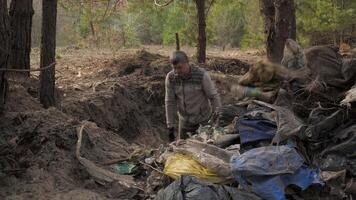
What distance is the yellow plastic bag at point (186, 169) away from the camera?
217 inches

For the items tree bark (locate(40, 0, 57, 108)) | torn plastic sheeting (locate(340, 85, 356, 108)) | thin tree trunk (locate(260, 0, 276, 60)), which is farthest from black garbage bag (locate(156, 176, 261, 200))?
thin tree trunk (locate(260, 0, 276, 60))

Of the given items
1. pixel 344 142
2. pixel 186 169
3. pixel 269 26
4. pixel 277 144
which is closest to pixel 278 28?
pixel 269 26

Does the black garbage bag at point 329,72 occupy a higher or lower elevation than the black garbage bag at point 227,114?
higher

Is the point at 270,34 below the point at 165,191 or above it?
above

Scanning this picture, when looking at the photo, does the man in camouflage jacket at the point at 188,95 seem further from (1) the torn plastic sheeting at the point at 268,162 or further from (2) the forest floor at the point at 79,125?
(1) the torn plastic sheeting at the point at 268,162

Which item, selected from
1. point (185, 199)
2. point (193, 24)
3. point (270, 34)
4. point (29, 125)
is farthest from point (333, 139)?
point (193, 24)

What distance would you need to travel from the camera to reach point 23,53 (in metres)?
10.9

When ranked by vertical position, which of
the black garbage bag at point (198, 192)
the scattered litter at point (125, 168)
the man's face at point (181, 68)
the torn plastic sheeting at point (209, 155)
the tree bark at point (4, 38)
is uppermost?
the tree bark at point (4, 38)

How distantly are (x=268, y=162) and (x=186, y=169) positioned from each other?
2.77ft

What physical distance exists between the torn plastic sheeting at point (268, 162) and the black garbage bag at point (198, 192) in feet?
0.70

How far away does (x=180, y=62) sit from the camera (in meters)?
7.27

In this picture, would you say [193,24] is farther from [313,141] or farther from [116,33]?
[313,141]

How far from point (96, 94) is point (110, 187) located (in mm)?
6087

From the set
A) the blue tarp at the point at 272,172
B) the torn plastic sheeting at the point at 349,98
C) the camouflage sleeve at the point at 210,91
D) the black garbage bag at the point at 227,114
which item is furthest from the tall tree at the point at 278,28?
the blue tarp at the point at 272,172
